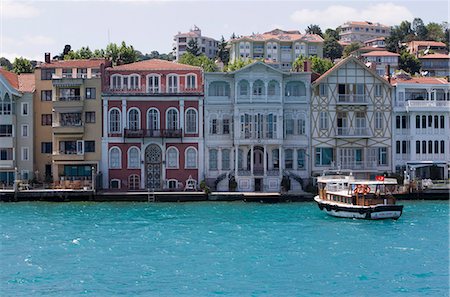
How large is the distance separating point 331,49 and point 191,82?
10509 centimetres

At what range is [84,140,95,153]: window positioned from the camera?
71875 millimetres

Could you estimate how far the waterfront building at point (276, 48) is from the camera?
148 meters

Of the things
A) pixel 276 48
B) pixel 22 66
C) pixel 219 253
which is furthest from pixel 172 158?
pixel 276 48

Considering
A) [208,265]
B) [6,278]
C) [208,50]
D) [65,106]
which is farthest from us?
[208,50]

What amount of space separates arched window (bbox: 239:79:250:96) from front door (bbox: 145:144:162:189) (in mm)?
9142

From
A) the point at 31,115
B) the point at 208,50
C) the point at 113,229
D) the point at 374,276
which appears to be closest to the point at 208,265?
the point at 374,276

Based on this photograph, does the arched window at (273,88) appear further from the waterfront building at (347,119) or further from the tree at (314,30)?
the tree at (314,30)

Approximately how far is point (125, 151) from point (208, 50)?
4784 inches

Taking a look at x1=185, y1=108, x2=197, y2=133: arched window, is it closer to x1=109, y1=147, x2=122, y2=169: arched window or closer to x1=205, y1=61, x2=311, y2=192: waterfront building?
x1=205, y1=61, x2=311, y2=192: waterfront building

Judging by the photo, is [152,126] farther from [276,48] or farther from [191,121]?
[276,48]

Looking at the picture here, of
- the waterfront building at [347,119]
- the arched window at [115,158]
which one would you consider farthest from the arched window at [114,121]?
the waterfront building at [347,119]

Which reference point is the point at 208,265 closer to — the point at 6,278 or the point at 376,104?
the point at 6,278

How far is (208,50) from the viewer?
191m

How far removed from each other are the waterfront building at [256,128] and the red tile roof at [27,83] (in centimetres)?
1661
